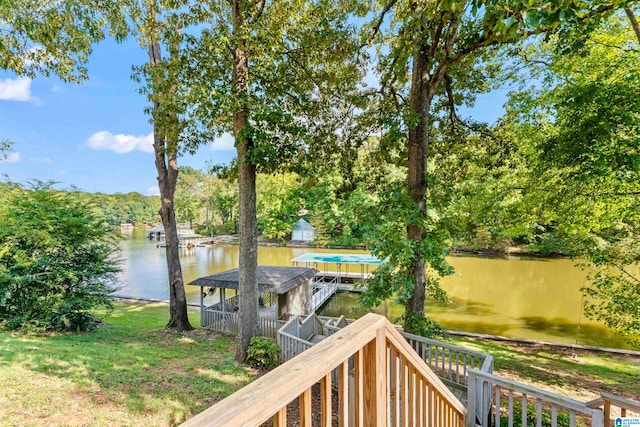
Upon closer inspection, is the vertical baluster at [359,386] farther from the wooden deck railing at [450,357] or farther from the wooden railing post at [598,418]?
the wooden deck railing at [450,357]

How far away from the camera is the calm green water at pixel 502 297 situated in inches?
383

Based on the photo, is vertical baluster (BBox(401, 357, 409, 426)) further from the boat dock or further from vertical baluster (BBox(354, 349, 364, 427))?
the boat dock

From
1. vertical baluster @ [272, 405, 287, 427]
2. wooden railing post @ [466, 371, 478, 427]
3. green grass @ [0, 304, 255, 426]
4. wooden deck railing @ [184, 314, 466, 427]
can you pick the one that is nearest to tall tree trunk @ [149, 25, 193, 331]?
green grass @ [0, 304, 255, 426]

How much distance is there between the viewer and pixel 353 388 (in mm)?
1312

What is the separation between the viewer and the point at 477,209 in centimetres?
746

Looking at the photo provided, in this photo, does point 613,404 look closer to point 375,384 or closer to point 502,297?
point 375,384

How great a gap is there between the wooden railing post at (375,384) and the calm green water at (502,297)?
223 inches

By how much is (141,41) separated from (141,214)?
66.9m

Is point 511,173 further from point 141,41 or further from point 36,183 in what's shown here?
point 36,183

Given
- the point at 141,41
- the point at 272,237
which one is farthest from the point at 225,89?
the point at 272,237

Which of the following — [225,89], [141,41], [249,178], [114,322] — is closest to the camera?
[225,89]

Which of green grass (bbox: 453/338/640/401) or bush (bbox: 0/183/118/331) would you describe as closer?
green grass (bbox: 453/338/640/401)

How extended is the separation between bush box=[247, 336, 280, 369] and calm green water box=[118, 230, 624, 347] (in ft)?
6.28

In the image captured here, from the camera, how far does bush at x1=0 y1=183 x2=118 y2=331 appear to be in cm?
636
